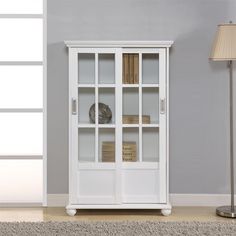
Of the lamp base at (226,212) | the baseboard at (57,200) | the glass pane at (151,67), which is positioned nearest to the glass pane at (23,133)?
the baseboard at (57,200)

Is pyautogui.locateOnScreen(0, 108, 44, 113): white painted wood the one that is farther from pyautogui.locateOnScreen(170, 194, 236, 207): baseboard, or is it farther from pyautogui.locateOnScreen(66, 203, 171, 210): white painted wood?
pyautogui.locateOnScreen(170, 194, 236, 207): baseboard

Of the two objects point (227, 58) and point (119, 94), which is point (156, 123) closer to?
point (119, 94)

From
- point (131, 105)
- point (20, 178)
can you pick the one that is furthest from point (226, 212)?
point (20, 178)

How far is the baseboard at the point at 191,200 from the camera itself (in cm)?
555

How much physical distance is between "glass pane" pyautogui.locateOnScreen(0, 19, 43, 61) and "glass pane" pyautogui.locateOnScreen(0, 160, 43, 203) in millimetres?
994

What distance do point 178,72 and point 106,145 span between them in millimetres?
967

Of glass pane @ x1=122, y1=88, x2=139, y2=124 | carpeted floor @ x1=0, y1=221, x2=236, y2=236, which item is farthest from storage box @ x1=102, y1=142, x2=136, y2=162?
carpeted floor @ x1=0, y1=221, x2=236, y2=236

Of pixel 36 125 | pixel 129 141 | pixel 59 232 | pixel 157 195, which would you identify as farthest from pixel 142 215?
pixel 36 125

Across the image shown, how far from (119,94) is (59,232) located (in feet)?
4.48

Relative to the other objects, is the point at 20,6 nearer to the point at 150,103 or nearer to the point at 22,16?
the point at 22,16

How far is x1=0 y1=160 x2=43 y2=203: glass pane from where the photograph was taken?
572 centimetres

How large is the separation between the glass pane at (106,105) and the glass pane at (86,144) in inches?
5.6

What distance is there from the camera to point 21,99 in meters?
5.72

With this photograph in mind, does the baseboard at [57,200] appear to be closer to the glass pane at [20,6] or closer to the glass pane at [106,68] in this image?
the glass pane at [106,68]
